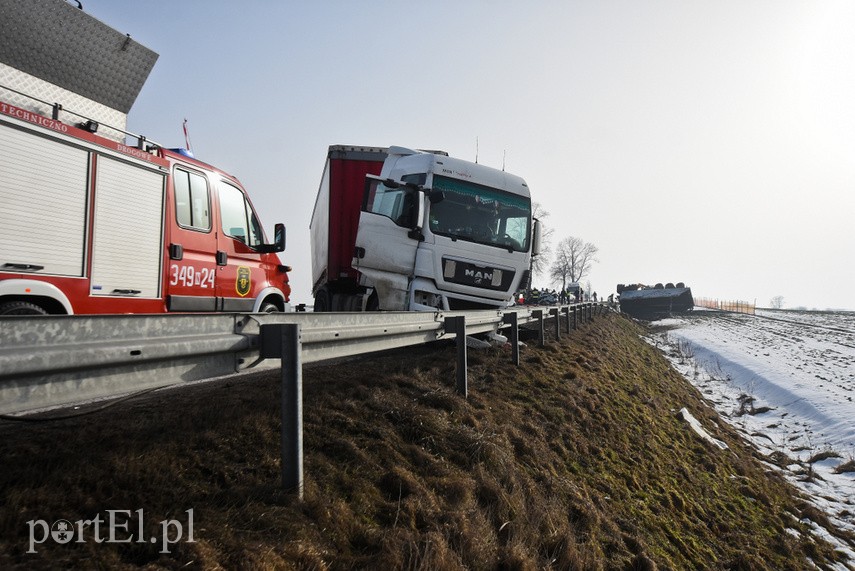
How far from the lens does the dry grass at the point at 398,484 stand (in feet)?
7.47

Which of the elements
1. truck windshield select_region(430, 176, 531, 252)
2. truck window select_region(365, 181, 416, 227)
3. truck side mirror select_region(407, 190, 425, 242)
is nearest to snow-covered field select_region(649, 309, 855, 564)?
truck windshield select_region(430, 176, 531, 252)

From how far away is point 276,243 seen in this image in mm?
6891

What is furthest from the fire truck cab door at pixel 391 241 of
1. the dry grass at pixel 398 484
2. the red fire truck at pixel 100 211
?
the red fire truck at pixel 100 211

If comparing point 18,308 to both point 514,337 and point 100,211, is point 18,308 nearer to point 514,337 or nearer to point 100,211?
point 100,211

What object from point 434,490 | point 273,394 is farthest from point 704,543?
point 273,394

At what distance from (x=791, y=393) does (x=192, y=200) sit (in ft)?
60.3

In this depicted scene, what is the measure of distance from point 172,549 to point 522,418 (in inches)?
162

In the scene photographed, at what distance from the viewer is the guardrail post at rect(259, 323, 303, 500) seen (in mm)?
2584

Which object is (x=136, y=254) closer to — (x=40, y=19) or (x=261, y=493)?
(x=40, y=19)

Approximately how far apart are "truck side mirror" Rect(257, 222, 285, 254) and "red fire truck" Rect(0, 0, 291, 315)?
20 millimetres

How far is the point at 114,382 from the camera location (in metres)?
1.91

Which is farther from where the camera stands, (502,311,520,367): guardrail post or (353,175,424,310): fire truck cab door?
(353,175,424,310): fire truck cab door

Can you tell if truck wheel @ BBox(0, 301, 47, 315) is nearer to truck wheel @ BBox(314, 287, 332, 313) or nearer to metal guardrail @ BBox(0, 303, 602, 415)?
metal guardrail @ BBox(0, 303, 602, 415)

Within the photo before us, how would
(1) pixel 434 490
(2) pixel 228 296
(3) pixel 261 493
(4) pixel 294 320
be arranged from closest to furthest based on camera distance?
(3) pixel 261 493
(4) pixel 294 320
(1) pixel 434 490
(2) pixel 228 296
